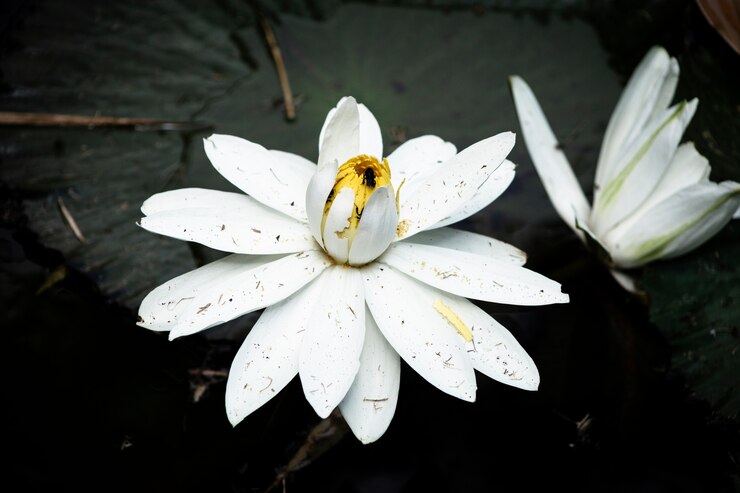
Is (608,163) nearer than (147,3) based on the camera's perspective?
Yes

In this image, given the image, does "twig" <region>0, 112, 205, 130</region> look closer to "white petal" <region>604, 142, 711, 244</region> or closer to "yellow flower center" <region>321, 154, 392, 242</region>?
"yellow flower center" <region>321, 154, 392, 242</region>

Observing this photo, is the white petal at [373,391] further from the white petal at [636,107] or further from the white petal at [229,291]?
the white petal at [636,107]

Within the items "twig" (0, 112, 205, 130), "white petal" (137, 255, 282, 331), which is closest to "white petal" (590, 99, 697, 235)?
"white petal" (137, 255, 282, 331)

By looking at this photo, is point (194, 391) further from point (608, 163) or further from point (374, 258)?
point (608, 163)

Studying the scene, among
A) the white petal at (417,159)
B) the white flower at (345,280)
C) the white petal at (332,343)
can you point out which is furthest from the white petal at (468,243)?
the white petal at (332,343)

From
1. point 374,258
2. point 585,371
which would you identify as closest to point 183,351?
point 374,258

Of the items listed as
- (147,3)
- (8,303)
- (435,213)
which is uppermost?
(435,213)
